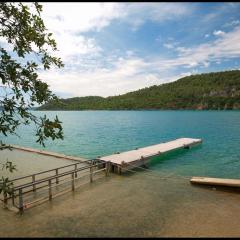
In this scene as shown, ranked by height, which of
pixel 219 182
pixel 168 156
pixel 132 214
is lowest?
pixel 168 156

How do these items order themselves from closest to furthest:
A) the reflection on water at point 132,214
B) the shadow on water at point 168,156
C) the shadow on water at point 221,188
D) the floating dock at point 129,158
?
the reflection on water at point 132,214
the shadow on water at point 221,188
the floating dock at point 129,158
the shadow on water at point 168,156

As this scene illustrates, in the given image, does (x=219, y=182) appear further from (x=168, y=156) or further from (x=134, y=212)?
(x=168, y=156)

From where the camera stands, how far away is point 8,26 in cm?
566

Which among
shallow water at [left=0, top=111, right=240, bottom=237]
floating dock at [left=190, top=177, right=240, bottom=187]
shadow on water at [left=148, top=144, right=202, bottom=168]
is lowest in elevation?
shadow on water at [left=148, top=144, right=202, bottom=168]

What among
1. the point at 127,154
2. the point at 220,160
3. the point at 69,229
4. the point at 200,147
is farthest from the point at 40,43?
the point at 200,147

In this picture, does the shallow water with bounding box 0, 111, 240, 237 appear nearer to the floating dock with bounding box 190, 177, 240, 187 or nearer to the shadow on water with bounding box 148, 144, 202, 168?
the floating dock with bounding box 190, 177, 240, 187

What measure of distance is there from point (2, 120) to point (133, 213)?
8.19 meters

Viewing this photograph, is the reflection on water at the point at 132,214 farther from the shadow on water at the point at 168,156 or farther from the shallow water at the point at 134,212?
the shadow on water at the point at 168,156

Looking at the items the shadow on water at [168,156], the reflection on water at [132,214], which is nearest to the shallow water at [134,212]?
the reflection on water at [132,214]

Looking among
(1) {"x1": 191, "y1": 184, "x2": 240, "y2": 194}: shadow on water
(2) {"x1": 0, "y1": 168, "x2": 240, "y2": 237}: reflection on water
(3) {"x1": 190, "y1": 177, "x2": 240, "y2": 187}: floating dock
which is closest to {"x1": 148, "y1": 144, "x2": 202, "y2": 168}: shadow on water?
(3) {"x1": 190, "y1": 177, "x2": 240, "y2": 187}: floating dock

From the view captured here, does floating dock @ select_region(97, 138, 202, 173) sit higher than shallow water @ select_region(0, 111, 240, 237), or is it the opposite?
floating dock @ select_region(97, 138, 202, 173)

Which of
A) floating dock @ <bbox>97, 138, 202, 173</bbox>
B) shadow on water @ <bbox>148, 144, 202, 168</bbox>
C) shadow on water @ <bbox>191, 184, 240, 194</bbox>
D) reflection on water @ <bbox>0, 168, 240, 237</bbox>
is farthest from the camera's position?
shadow on water @ <bbox>148, 144, 202, 168</bbox>

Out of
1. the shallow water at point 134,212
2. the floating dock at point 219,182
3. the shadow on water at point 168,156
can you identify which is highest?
the floating dock at point 219,182

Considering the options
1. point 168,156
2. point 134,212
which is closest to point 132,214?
point 134,212
